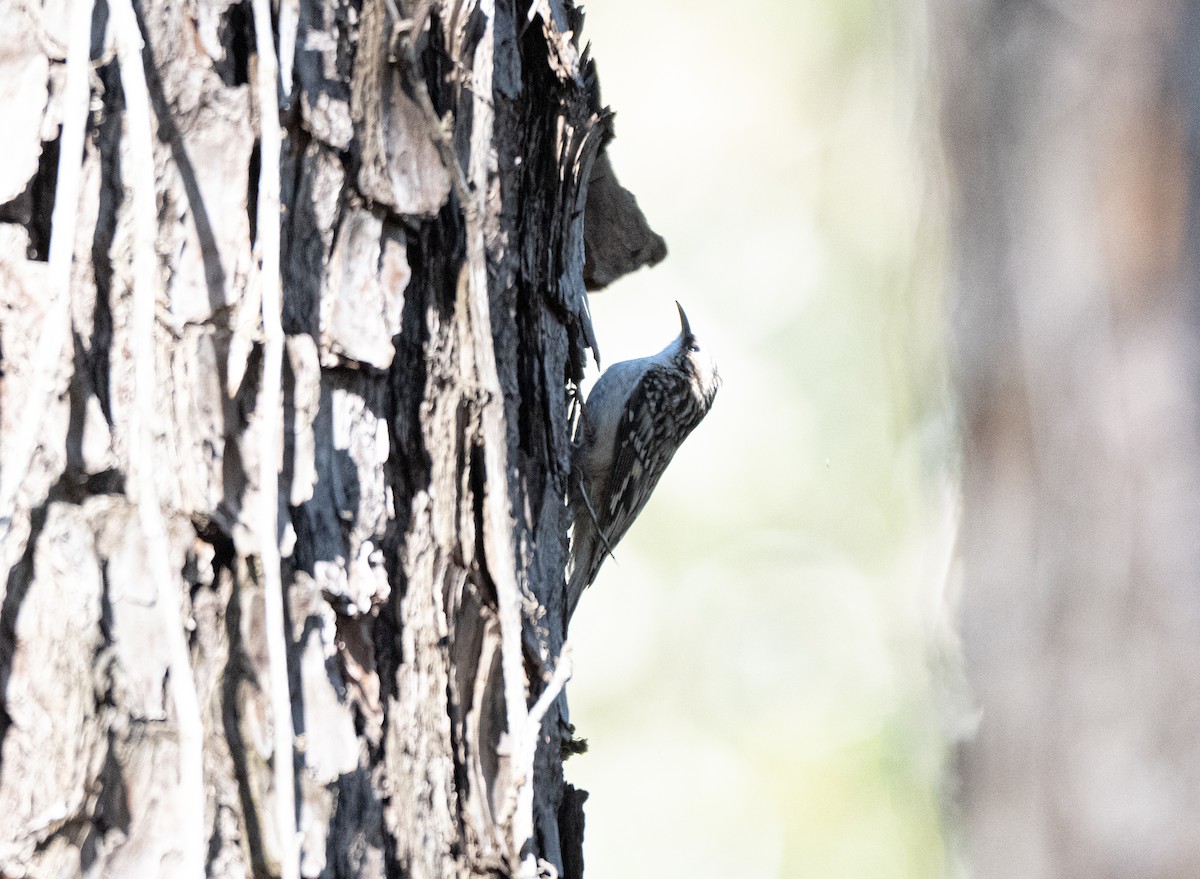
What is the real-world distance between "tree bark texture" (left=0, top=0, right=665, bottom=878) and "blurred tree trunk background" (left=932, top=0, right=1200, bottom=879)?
2.32ft

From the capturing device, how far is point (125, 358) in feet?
3.97

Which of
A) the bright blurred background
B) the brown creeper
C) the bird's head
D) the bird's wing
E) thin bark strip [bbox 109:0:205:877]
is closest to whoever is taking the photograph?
thin bark strip [bbox 109:0:205:877]

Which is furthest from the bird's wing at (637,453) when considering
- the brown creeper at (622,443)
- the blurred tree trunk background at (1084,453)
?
the blurred tree trunk background at (1084,453)

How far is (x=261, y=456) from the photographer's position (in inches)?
48.4

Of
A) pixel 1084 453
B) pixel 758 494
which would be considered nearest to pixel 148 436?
pixel 1084 453

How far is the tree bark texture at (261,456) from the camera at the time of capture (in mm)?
1155

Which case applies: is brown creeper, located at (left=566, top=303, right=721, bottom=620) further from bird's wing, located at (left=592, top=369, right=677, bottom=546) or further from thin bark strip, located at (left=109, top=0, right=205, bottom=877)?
thin bark strip, located at (left=109, top=0, right=205, bottom=877)

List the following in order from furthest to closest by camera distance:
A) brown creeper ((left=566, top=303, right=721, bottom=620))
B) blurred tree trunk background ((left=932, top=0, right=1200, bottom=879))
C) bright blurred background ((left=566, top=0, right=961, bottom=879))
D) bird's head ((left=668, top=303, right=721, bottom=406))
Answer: bright blurred background ((left=566, top=0, right=961, bottom=879)) → bird's head ((left=668, top=303, right=721, bottom=406)) → brown creeper ((left=566, top=303, right=721, bottom=620)) → blurred tree trunk background ((left=932, top=0, right=1200, bottom=879))

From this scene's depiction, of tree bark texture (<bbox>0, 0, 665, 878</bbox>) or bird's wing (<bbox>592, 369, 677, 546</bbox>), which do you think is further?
bird's wing (<bbox>592, 369, 677, 546</bbox>)

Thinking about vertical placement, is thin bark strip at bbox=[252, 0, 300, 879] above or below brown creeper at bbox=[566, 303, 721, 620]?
below

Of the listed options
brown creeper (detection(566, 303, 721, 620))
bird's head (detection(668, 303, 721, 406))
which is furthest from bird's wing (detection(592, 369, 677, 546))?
bird's head (detection(668, 303, 721, 406))

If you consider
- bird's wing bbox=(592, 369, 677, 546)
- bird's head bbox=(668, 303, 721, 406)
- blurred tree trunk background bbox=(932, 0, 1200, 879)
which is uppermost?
bird's head bbox=(668, 303, 721, 406)

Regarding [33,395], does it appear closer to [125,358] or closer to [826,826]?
[125,358]

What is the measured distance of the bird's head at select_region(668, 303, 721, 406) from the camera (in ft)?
13.3
